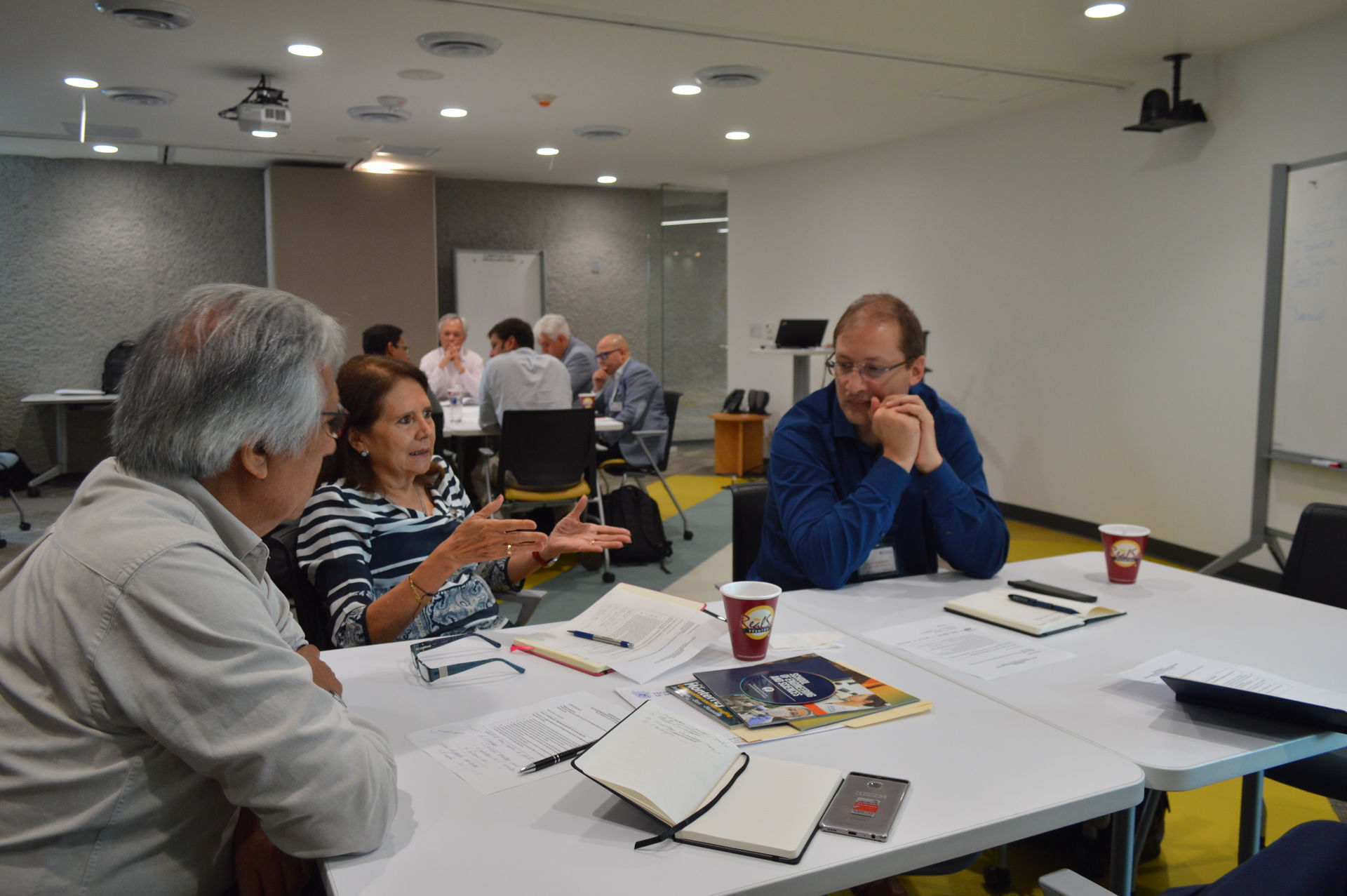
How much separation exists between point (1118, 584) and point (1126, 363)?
158 inches

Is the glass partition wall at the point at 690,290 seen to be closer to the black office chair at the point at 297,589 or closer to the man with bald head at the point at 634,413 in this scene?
the man with bald head at the point at 634,413

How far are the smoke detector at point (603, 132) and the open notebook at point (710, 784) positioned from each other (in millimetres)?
6311

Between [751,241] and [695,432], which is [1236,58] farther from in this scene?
[695,432]

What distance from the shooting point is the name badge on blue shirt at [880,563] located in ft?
7.11

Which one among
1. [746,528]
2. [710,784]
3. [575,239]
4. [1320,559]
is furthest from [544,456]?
[575,239]

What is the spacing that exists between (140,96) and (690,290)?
5453 millimetres

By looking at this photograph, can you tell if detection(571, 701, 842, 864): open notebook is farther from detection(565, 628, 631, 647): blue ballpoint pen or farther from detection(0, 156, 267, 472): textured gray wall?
detection(0, 156, 267, 472): textured gray wall

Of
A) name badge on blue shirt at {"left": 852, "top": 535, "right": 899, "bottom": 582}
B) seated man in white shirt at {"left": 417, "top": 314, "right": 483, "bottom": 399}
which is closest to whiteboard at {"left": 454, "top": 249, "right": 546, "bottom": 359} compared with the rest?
seated man in white shirt at {"left": 417, "top": 314, "right": 483, "bottom": 399}

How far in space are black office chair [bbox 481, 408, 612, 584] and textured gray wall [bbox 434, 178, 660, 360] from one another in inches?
205

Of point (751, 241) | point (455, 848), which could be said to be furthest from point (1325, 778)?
point (751, 241)

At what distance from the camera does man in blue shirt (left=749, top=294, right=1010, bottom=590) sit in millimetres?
2010

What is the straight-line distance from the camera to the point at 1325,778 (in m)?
1.76

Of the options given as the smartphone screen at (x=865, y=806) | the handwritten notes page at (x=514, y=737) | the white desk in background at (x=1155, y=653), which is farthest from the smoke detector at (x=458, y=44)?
the smartphone screen at (x=865, y=806)

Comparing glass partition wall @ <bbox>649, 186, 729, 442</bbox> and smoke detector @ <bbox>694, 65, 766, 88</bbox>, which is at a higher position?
smoke detector @ <bbox>694, 65, 766, 88</bbox>
